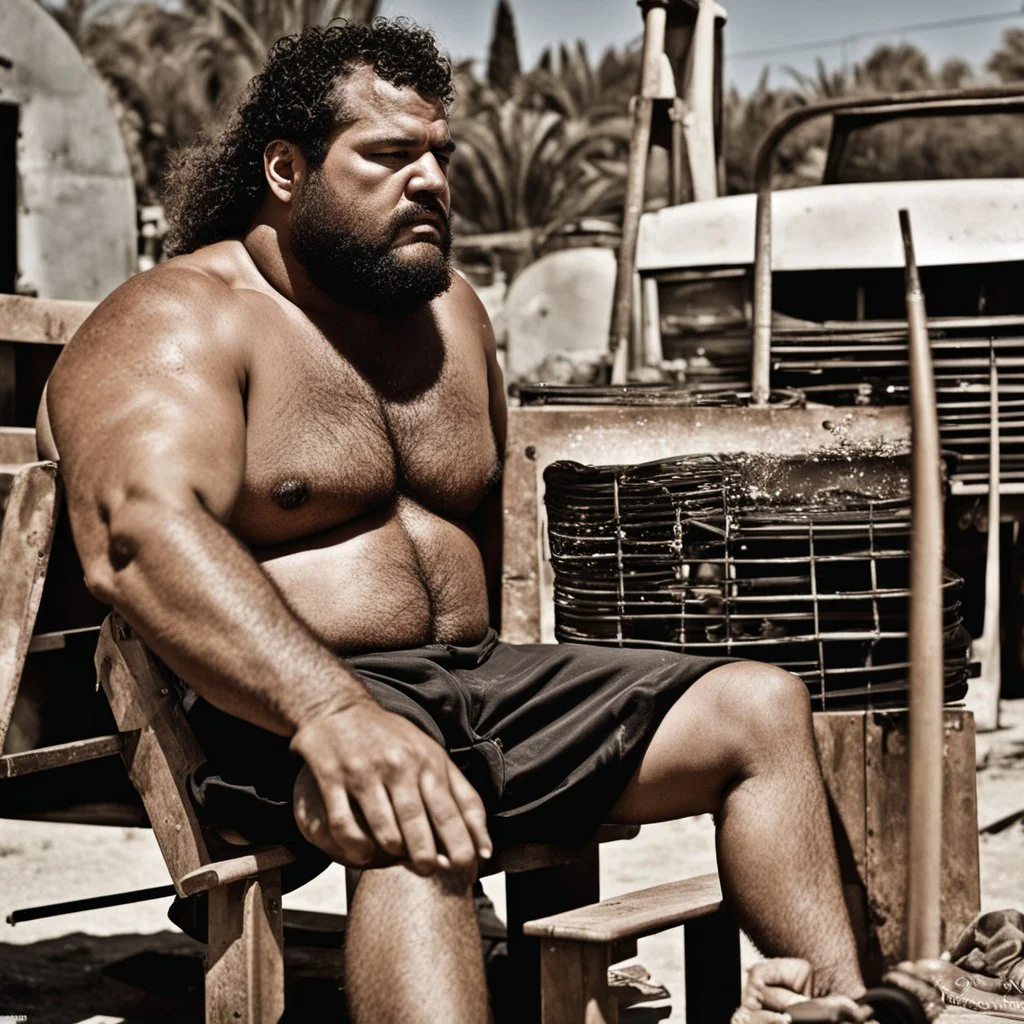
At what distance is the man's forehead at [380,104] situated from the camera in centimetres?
299

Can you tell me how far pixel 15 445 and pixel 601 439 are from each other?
1.47 meters

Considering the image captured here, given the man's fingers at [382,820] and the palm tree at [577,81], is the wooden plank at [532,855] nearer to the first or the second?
the man's fingers at [382,820]

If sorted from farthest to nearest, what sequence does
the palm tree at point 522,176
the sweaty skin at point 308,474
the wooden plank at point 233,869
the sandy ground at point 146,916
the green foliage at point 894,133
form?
the green foliage at point 894,133 → the palm tree at point 522,176 → the sandy ground at point 146,916 → the wooden plank at point 233,869 → the sweaty skin at point 308,474

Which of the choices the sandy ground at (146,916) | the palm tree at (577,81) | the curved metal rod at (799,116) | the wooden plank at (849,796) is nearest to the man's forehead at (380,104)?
the wooden plank at (849,796)

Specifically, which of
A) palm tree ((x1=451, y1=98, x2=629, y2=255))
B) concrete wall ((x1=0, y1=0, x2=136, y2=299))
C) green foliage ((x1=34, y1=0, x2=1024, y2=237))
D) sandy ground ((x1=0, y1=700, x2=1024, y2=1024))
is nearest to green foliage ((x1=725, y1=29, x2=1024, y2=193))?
green foliage ((x1=34, y1=0, x2=1024, y2=237))

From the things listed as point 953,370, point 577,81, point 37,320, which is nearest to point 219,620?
point 37,320

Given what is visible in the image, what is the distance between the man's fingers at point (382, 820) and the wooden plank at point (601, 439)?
1976 millimetres

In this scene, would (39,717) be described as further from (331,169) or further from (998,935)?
(998,935)

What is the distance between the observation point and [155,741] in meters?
2.73

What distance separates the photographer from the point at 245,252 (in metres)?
3.11

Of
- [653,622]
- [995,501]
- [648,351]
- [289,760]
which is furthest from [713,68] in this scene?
[289,760]

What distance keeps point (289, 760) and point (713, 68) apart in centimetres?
538

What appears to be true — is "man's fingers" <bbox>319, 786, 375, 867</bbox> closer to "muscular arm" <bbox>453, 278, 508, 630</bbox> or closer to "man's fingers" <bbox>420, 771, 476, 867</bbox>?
"man's fingers" <bbox>420, 771, 476, 867</bbox>

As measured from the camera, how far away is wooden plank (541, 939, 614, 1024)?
2.59 meters
